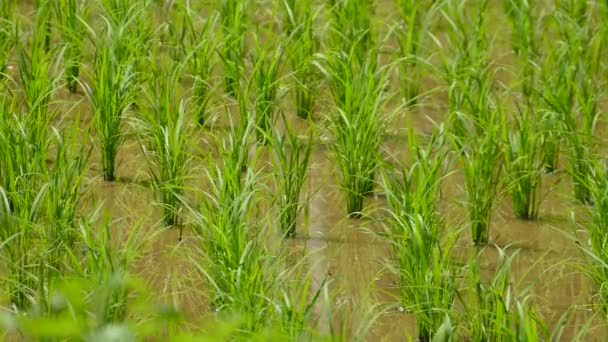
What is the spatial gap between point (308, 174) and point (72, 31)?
3.54 feet

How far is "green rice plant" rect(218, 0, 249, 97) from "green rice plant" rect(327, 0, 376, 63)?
1.16 feet

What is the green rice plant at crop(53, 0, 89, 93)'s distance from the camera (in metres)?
4.77

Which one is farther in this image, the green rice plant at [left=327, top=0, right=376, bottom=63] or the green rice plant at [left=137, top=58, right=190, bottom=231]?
the green rice plant at [left=327, top=0, right=376, bottom=63]

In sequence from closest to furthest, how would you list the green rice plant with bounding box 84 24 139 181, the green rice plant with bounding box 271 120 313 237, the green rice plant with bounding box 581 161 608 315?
1. the green rice plant with bounding box 581 161 608 315
2. the green rice plant with bounding box 271 120 313 237
3. the green rice plant with bounding box 84 24 139 181

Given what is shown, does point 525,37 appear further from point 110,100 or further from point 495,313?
point 495,313

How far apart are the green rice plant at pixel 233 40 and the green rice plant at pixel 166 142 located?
233 mm

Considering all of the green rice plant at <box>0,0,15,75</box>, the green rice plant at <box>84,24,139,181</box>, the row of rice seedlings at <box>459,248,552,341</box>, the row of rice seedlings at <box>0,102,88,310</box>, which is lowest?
the row of rice seedlings at <box>459,248,552,341</box>

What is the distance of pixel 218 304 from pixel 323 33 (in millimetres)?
1903

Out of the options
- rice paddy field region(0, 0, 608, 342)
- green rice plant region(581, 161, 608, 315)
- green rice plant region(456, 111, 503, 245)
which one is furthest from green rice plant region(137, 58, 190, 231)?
green rice plant region(581, 161, 608, 315)

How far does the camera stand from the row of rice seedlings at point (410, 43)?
498 cm

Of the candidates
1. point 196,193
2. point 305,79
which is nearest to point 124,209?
point 196,193

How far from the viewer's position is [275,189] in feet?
14.0

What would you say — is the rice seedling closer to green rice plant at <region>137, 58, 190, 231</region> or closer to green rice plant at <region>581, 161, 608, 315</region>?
green rice plant at <region>137, 58, 190, 231</region>

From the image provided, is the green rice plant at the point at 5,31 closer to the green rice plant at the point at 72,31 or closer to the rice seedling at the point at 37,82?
the rice seedling at the point at 37,82
